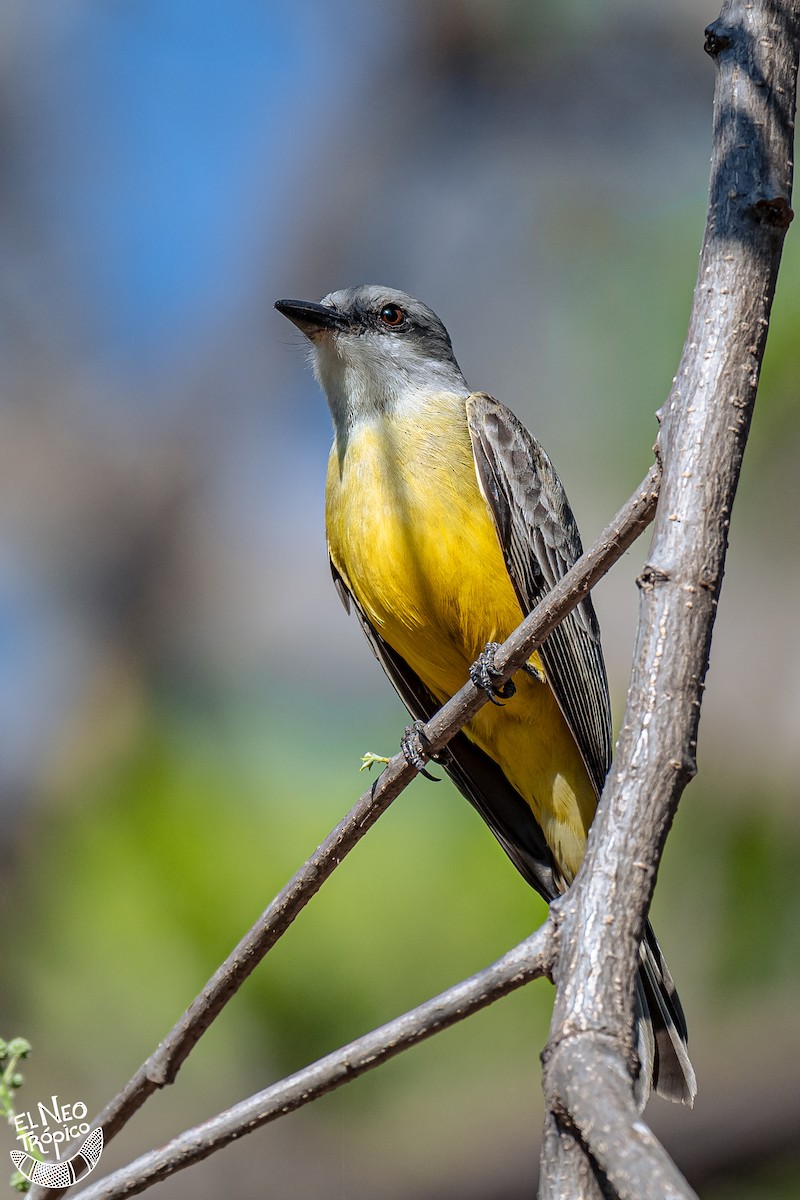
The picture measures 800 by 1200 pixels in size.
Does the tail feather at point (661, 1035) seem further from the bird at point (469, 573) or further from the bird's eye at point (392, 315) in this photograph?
the bird's eye at point (392, 315)

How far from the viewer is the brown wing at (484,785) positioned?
163 inches

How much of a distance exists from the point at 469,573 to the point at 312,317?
124cm

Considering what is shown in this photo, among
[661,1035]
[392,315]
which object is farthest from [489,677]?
[392,315]

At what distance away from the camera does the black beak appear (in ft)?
14.4

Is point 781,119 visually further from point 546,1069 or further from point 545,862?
point 545,862

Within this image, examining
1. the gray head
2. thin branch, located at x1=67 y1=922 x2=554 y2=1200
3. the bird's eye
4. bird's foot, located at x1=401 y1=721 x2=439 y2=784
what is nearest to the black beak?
the gray head

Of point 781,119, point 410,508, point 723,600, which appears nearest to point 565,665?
point 410,508

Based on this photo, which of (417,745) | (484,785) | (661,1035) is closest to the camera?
(661,1035)

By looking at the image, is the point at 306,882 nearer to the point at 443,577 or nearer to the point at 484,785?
the point at 443,577

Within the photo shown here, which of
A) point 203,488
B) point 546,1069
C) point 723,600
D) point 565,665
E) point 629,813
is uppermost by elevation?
point 203,488

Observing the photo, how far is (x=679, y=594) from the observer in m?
1.66

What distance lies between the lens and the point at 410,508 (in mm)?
3838

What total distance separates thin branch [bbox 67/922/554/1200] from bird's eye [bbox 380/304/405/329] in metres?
3.27

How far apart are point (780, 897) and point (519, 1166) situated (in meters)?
1.88
